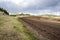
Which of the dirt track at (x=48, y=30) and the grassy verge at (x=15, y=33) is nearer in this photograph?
the grassy verge at (x=15, y=33)

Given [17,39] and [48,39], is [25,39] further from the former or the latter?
[48,39]

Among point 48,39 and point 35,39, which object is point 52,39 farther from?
point 35,39

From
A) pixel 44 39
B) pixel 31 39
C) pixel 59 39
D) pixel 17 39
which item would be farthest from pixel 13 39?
pixel 59 39

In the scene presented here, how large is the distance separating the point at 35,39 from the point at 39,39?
0.39 meters

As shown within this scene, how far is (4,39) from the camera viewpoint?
16547 mm

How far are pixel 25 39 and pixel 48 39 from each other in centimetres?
225

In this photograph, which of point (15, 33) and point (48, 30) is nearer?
point (15, 33)

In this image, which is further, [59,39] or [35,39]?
[35,39]

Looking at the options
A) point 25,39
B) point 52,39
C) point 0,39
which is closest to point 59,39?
point 52,39

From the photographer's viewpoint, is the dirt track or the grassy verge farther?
the dirt track

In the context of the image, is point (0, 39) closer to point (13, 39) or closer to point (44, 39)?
point (13, 39)

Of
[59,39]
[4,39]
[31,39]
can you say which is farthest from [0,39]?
[59,39]

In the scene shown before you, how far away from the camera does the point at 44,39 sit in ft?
55.5

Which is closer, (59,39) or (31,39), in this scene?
(59,39)
